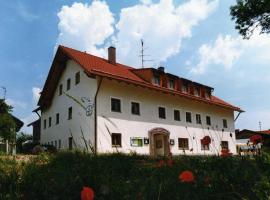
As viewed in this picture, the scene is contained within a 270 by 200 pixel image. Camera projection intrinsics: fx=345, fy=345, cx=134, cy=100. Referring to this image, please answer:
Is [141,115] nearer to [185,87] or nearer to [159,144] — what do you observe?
[159,144]

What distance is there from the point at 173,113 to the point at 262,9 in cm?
1176

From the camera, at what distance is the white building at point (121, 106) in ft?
74.9

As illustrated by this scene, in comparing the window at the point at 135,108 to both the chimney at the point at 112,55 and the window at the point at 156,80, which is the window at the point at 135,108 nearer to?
the window at the point at 156,80

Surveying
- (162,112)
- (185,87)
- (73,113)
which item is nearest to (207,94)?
(185,87)

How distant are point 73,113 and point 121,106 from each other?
405cm

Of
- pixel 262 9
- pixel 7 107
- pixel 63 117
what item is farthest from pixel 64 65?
pixel 262 9

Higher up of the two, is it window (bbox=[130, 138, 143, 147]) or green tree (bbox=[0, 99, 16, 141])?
green tree (bbox=[0, 99, 16, 141])

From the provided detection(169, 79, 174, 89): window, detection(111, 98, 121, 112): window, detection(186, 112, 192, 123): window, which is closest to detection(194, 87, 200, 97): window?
detection(186, 112, 192, 123): window

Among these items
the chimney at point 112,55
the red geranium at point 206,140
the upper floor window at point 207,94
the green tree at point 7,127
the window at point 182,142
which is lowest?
the red geranium at point 206,140

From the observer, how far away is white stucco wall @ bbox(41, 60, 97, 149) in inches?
904

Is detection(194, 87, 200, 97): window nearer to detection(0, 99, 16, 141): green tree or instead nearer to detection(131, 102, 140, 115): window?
detection(131, 102, 140, 115): window

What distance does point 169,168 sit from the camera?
15.5 ft

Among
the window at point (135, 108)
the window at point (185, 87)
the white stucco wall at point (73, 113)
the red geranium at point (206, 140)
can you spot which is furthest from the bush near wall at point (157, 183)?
the window at point (185, 87)

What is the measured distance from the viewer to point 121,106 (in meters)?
24.0
